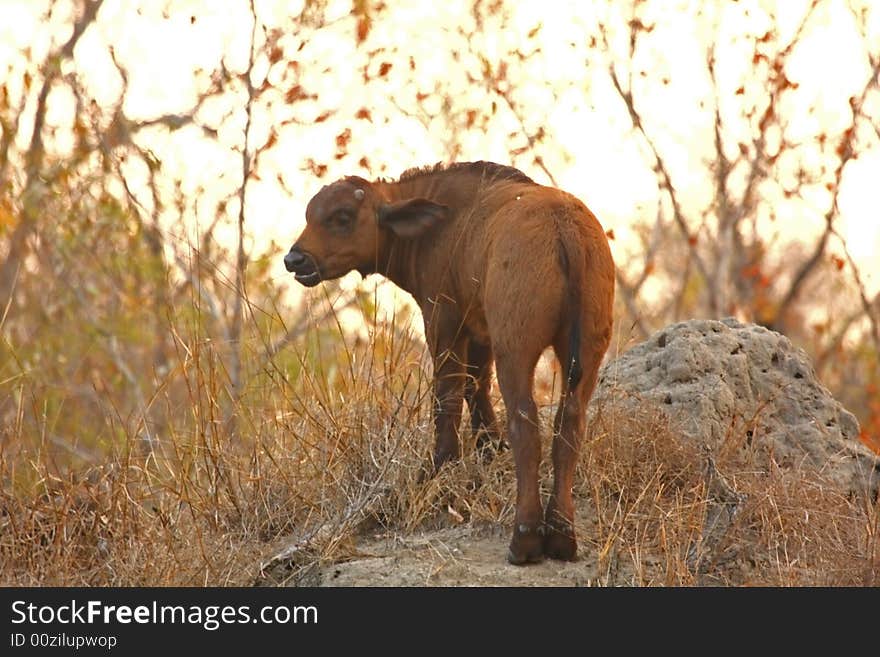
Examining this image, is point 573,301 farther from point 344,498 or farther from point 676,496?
point 344,498

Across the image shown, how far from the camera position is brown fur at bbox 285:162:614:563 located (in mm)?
5402

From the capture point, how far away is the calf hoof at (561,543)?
18.0ft

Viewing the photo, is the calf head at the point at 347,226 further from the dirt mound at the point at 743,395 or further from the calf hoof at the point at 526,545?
the calf hoof at the point at 526,545

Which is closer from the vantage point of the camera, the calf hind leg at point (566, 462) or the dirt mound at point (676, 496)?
the calf hind leg at point (566, 462)

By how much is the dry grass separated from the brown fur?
286 millimetres

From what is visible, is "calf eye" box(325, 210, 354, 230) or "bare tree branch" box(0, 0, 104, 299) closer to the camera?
"calf eye" box(325, 210, 354, 230)

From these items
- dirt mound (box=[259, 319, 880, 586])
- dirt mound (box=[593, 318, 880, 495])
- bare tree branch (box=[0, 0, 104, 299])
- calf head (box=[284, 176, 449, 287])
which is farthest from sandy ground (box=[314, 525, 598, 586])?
bare tree branch (box=[0, 0, 104, 299])

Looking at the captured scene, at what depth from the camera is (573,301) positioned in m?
5.38

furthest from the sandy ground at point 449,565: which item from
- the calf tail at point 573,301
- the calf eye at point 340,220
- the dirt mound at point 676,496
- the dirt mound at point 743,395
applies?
the calf eye at point 340,220

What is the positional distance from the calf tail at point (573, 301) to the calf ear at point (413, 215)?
3.05 ft

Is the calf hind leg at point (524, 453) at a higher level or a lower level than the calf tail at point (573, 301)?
lower

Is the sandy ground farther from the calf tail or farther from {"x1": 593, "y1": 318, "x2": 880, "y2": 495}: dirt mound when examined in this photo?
{"x1": 593, "y1": 318, "x2": 880, "y2": 495}: dirt mound
